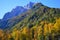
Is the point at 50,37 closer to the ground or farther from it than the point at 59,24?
closer to the ground

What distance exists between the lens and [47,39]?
112125 mm

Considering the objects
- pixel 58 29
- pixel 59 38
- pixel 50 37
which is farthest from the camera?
pixel 58 29

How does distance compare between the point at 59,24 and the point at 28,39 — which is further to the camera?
the point at 59,24

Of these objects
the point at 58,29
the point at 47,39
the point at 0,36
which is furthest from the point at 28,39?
the point at 58,29

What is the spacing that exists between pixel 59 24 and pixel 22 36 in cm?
4176

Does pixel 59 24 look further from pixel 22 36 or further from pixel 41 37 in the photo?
pixel 22 36

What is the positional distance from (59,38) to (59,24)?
214 ft

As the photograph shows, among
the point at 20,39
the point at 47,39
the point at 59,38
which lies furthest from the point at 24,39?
the point at 59,38

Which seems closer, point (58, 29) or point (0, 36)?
point (0, 36)

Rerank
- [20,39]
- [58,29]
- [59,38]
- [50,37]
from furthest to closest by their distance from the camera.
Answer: [58,29] → [50,37] → [20,39] → [59,38]

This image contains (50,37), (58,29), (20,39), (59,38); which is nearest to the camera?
(59,38)

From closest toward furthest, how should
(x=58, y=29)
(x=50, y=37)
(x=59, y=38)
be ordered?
(x=59, y=38)
(x=50, y=37)
(x=58, y=29)

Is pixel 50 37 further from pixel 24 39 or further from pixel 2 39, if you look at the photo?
pixel 2 39

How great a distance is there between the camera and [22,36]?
114 m
